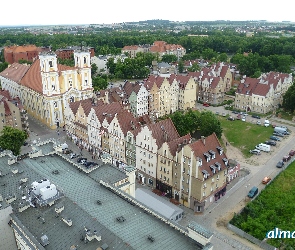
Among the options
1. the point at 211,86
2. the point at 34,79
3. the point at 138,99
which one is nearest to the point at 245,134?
the point at 211,86

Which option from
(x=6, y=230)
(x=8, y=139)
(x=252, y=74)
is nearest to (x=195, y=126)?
(x=8, y=139)

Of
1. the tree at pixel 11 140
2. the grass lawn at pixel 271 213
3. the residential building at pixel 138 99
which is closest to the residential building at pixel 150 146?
the grass lawn at pixel 271 213

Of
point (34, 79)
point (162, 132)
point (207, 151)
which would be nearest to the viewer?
point (207, 151)

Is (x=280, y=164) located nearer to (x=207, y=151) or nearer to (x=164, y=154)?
(x=207, y=151)

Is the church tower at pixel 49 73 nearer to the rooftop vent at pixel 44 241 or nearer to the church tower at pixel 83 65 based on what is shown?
the church tower at pixel 83 65

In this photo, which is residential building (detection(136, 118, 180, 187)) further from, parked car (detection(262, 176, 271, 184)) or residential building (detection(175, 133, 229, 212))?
parked car (detection(262, 176, 271, 184))

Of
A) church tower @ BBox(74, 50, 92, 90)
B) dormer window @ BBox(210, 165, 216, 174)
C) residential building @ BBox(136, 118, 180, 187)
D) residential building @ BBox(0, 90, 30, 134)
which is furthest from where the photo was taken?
church tower @ BBox(74, 50, 92, 90)

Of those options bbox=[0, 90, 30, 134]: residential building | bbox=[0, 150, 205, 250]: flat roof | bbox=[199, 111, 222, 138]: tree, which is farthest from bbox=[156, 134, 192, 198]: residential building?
bbox=[0, 90, 30, 134]: residential building

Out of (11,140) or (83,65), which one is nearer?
(11,140)
